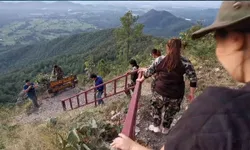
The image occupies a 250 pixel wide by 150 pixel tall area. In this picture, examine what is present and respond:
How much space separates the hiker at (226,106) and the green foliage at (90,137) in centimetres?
220

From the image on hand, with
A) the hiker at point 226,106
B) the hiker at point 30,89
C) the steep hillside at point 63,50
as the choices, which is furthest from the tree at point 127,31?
the hiker at point 226,106

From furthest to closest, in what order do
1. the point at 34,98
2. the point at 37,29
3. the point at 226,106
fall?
the point at 37,29
the point at 34,98
the point at 226,106

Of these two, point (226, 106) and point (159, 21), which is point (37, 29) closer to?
point (159, 21)

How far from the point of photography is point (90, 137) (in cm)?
338

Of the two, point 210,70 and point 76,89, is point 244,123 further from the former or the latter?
point 76,89

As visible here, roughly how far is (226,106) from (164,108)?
10.6ft

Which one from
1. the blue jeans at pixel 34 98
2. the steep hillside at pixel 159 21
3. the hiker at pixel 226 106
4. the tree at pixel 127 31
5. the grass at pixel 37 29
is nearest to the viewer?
the hiker at pixel 226 106

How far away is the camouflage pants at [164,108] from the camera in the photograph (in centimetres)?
389

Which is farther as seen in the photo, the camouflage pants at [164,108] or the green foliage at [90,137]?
the camouflage pants at [164,108]

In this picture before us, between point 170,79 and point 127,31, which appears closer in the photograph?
point 170,79

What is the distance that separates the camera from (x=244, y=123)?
0.80 metres

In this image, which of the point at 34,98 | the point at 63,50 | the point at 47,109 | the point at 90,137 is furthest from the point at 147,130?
the point at 63,50

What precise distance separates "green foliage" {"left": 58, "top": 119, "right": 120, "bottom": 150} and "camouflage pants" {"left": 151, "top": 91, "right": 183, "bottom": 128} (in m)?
0.64

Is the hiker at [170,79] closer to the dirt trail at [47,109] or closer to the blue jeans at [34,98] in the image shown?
the dirt trail at [47,109]
